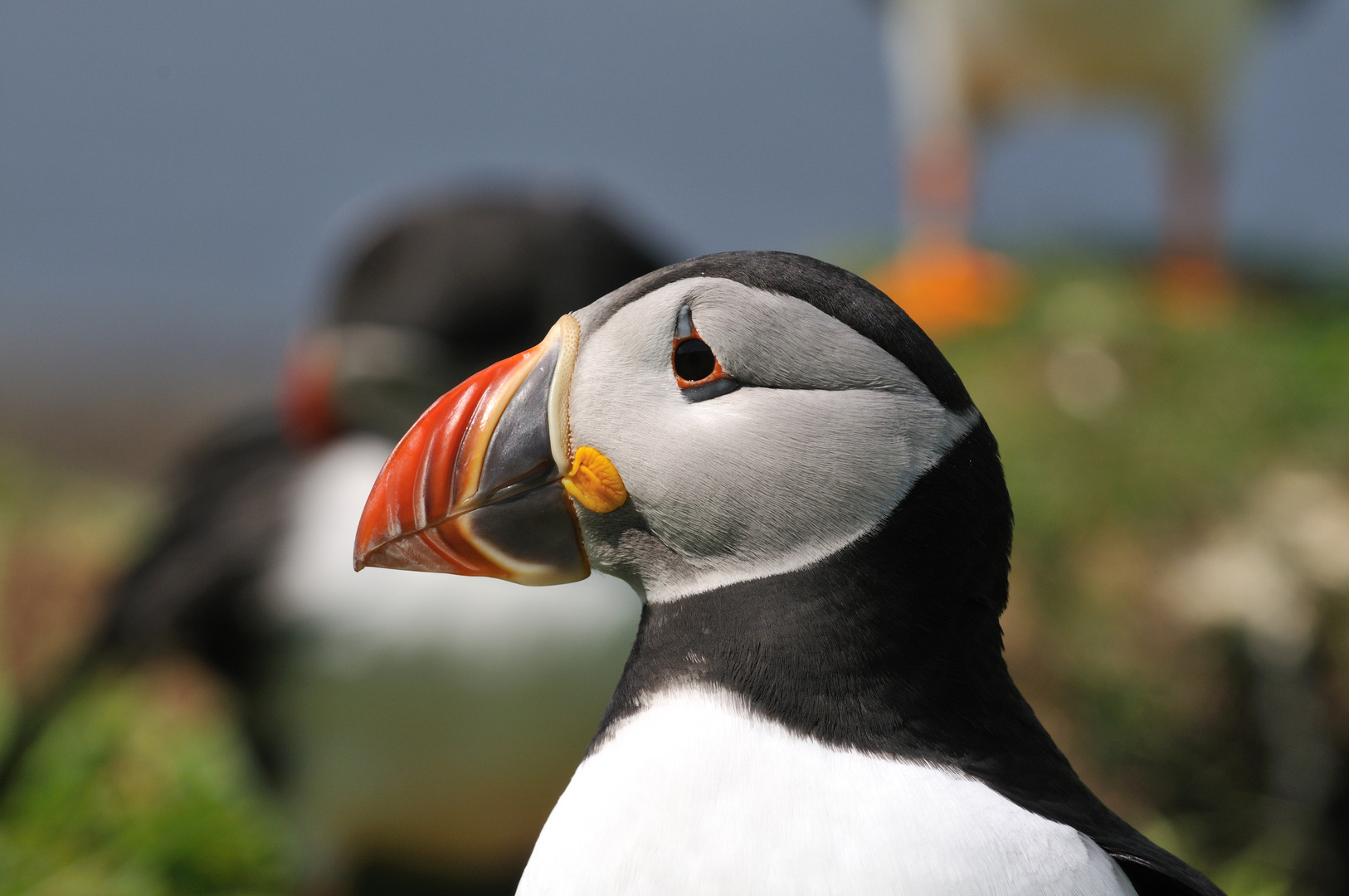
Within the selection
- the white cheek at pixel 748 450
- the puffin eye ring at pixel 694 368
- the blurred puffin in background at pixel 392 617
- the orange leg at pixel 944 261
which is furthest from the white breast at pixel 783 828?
the orange leg at pixel 944 261

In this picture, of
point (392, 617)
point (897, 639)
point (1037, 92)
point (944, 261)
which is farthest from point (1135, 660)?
point (1037, 92)

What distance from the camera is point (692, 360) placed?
112cm

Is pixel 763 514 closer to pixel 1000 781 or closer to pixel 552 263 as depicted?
pixel 1000 781

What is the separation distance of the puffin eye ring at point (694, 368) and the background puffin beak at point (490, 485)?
11 centimetres

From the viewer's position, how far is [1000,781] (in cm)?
106

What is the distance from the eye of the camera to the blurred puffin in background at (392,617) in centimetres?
247

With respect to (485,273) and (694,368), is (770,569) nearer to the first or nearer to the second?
(694,368)

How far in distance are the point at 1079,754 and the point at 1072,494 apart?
0.70m

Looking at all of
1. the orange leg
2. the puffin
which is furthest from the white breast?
the orange leg

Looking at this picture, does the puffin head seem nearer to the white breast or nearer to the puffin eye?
the puffin eye

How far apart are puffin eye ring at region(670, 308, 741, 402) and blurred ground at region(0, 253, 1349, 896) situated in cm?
166

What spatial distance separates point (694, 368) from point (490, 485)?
0.69ft

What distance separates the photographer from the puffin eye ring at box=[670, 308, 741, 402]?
1104 mm

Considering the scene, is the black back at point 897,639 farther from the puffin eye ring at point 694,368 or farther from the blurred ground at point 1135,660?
the blurred ground at point 1135,660
